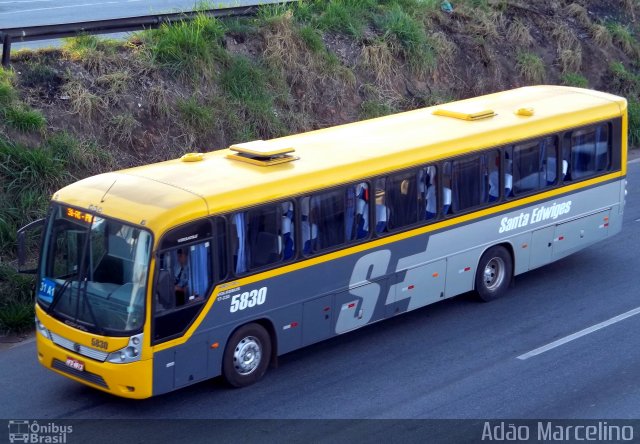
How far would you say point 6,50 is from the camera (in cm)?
1730

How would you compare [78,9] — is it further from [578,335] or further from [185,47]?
[578,335]

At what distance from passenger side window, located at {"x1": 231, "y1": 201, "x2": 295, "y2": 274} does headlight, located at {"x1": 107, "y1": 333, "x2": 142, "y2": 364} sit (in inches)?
55.0

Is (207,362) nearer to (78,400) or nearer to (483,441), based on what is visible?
(78,400)

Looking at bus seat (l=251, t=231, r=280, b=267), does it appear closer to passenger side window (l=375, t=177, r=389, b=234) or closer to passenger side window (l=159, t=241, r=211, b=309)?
passenger side window (l=159, t=241, r=211, b=309)

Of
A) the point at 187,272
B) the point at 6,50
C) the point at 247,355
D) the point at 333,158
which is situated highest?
the point at 6,50

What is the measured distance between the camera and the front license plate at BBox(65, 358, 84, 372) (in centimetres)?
1055

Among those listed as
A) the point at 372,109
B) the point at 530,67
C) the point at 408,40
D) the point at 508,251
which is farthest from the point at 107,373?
the point at 530,67

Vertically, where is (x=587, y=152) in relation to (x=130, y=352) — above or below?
above

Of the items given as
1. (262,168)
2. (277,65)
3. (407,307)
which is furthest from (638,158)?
(262,168)

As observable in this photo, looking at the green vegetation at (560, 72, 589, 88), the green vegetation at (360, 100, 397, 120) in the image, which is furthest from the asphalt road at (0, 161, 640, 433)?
the green vegetation at (560, 72, 589, 88)

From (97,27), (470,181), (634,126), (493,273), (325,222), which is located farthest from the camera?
(634,126)

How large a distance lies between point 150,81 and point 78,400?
A: 8.77 metres

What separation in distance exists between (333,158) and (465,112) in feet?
9.44

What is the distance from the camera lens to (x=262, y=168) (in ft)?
38.2
